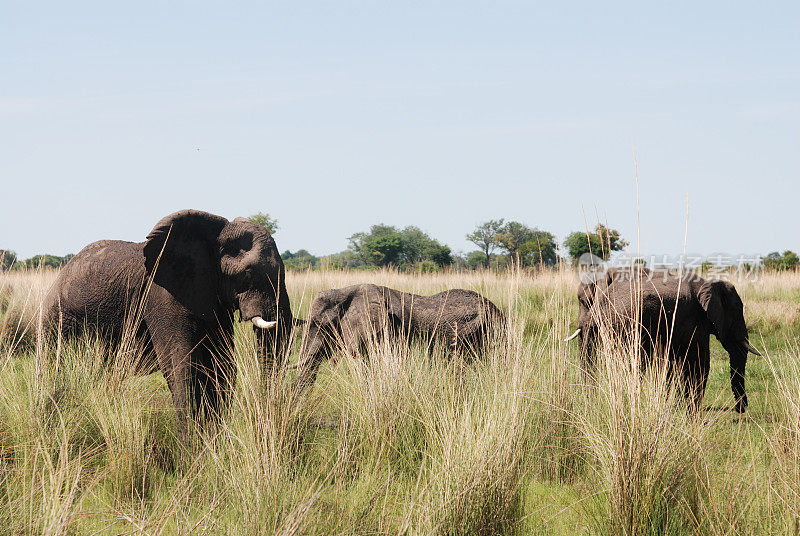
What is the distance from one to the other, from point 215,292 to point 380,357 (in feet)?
4.00

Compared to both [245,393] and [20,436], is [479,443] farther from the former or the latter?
[20,436]

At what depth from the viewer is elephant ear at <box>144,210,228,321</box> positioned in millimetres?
5117

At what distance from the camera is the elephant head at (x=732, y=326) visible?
6.70 m

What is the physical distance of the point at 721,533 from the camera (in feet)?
11.0

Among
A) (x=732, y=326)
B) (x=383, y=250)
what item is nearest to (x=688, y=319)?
(x=732, y=326)

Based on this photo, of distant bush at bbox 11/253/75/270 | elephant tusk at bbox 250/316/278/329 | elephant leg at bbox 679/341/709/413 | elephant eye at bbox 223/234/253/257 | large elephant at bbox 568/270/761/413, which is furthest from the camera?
distant bush at bbox 11/253/75/270

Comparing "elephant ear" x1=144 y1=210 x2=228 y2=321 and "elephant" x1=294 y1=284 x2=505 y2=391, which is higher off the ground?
"elephant ear" x1=144 y1=210 x2=228 y2=321

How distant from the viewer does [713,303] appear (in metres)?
6.59

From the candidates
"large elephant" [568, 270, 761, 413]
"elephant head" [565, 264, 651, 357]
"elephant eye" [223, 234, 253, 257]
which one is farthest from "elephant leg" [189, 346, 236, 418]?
"elephant head" [565, 264, 651, 357]

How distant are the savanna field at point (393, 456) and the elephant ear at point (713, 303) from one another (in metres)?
1.15

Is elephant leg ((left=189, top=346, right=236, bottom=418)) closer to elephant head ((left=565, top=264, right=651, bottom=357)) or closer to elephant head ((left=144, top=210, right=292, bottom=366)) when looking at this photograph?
elephant head ((left=144, top=210, right=292, bottom=366))

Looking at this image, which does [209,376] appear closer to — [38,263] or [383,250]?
[38,263]

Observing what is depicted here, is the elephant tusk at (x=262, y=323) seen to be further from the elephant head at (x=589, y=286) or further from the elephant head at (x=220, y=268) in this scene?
the elephant head at (x=589, y=286)

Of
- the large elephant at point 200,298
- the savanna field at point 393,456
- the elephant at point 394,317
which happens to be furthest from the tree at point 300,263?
the savanna field at point 393,456
